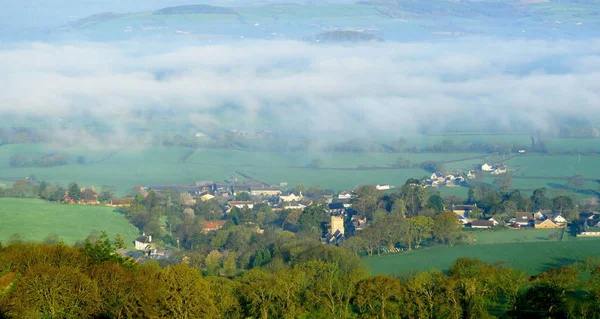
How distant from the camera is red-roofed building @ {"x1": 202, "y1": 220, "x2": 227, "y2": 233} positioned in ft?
103

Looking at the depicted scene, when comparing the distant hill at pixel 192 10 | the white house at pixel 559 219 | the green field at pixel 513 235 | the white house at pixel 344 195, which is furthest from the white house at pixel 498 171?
the distant hill at pixel 192 10

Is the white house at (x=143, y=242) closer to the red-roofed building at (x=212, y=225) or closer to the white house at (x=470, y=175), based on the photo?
the red-roofed building at (x=212, y=225)

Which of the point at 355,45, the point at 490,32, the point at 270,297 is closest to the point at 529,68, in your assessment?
the point at 490,32

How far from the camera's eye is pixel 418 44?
83750mm

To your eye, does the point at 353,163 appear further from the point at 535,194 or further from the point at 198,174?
the point at 535,194

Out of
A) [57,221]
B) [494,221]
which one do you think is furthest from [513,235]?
[57,221]

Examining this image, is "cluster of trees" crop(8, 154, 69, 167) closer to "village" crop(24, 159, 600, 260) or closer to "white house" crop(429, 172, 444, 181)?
"village" crop(24, 159, 600, 260)

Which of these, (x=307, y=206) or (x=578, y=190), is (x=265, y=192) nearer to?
(x=307, y=206)

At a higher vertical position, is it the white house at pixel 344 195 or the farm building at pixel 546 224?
the farm building at pixel 546 224

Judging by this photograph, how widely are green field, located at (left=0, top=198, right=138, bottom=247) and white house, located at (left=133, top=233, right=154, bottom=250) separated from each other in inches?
8.4

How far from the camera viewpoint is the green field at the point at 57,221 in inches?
1133

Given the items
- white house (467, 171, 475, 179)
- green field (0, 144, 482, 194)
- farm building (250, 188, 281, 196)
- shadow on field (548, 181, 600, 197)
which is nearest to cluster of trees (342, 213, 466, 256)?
shadow on field (548, 181, 600, 197)

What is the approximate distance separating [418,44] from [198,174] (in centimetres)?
4329

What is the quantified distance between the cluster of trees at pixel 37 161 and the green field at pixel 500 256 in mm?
24578
